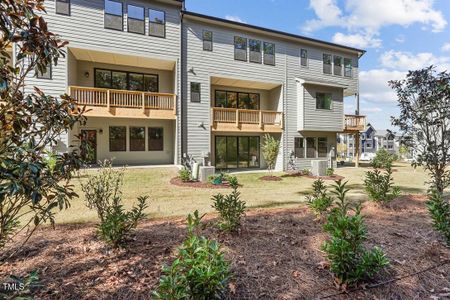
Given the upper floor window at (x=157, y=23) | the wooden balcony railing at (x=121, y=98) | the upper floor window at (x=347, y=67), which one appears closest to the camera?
the wooden balcony railing at (x=121, y=98)

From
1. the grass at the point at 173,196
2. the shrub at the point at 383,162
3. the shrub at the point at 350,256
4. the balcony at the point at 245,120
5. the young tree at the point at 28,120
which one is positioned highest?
the balcony at the point at 245,120

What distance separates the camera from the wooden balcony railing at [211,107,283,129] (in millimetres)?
15131

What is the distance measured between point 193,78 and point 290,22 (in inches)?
368

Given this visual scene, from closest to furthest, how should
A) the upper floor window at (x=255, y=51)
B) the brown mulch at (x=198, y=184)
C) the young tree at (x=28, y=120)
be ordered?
the young tree at (x=28, y=120), the brown mulch at (x=198, y=184), the upper floor window at (x=255, y=51)

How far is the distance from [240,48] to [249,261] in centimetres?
1472

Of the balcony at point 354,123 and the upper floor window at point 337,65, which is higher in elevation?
the upper floor window at point 337,65

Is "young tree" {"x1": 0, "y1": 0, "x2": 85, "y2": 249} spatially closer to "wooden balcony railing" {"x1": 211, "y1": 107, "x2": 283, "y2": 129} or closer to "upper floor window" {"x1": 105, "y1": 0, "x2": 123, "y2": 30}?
"upper floor window" {"x1": 105, "y1": 0, "x2": 123, "y2": 30}

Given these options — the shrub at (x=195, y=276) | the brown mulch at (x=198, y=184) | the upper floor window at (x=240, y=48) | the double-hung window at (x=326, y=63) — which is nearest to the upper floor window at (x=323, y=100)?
the double-hung window at (x=326, y=63)

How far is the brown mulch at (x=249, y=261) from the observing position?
9.18 ft

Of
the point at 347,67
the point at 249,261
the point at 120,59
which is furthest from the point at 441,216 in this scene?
the point at 347,67

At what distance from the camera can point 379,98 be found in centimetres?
4703

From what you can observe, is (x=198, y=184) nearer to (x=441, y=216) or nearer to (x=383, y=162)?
(x=441, y=216)

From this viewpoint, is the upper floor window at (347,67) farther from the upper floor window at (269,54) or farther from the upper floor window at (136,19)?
the upper floor window at (136,19)

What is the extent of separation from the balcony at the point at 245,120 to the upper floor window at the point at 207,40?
3614mm
